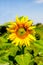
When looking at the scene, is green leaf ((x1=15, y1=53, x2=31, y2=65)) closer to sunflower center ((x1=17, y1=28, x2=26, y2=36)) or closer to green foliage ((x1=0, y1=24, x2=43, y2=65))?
green foliage ((x1=0, y1=24, x2=43, y2=65))

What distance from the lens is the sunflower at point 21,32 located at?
2.58 metres

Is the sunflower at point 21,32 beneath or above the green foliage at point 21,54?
above

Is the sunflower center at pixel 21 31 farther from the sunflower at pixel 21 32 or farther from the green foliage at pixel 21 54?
the green foliage at pixel 21 54

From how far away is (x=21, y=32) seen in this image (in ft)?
8.59

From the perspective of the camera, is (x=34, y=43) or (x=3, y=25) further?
(x=3, y=25)

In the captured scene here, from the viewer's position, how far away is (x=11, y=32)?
260 centimetres

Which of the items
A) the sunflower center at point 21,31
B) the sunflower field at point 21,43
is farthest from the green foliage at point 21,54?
the sunflower center at point 21,31

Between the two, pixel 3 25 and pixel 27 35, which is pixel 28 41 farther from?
pixel 3 25

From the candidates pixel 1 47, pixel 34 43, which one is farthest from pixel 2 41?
pixel 34 43

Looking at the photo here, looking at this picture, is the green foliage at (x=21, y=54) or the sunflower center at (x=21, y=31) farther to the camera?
the sunflower center at (x=21, y=31)

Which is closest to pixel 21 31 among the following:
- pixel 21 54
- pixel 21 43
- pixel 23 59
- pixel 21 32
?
pixel 21 32

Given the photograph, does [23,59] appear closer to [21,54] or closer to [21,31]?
[21,54]

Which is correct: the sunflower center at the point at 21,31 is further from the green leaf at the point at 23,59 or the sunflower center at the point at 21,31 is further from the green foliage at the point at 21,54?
the green leaf at the point at 23,59

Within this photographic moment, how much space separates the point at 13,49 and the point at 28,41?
0.61 ft
